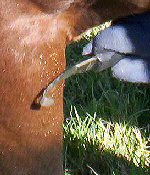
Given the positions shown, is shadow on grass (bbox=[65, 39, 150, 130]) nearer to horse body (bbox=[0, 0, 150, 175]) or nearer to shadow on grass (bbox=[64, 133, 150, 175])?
shadow on grass (bbox=[64, 133, 150, 175])

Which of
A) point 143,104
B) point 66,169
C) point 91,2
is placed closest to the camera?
point 91,2

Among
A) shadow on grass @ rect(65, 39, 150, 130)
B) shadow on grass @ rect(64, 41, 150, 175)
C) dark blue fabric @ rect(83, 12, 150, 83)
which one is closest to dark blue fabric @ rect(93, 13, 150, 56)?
dark blue fabric @ rect(83, 12, 150, 83)

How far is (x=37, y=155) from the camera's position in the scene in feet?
3.40

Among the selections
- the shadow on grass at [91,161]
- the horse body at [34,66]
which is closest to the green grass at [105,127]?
the shadow on grass at [91,161]

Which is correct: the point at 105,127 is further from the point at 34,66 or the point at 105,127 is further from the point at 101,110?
the point at 34,66

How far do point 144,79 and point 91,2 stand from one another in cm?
17

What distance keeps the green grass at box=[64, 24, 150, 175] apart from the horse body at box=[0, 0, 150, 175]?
0.58 metres

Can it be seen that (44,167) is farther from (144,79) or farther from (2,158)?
(144,79)

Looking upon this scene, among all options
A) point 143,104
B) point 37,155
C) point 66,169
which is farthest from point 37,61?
point 143,104

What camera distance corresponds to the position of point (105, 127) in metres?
1.81

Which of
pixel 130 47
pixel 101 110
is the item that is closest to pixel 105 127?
pixel 101 110

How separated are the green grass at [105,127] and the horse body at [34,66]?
0.58 metres

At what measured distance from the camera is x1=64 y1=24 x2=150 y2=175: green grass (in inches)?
65.7

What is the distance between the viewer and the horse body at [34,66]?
96 cm
